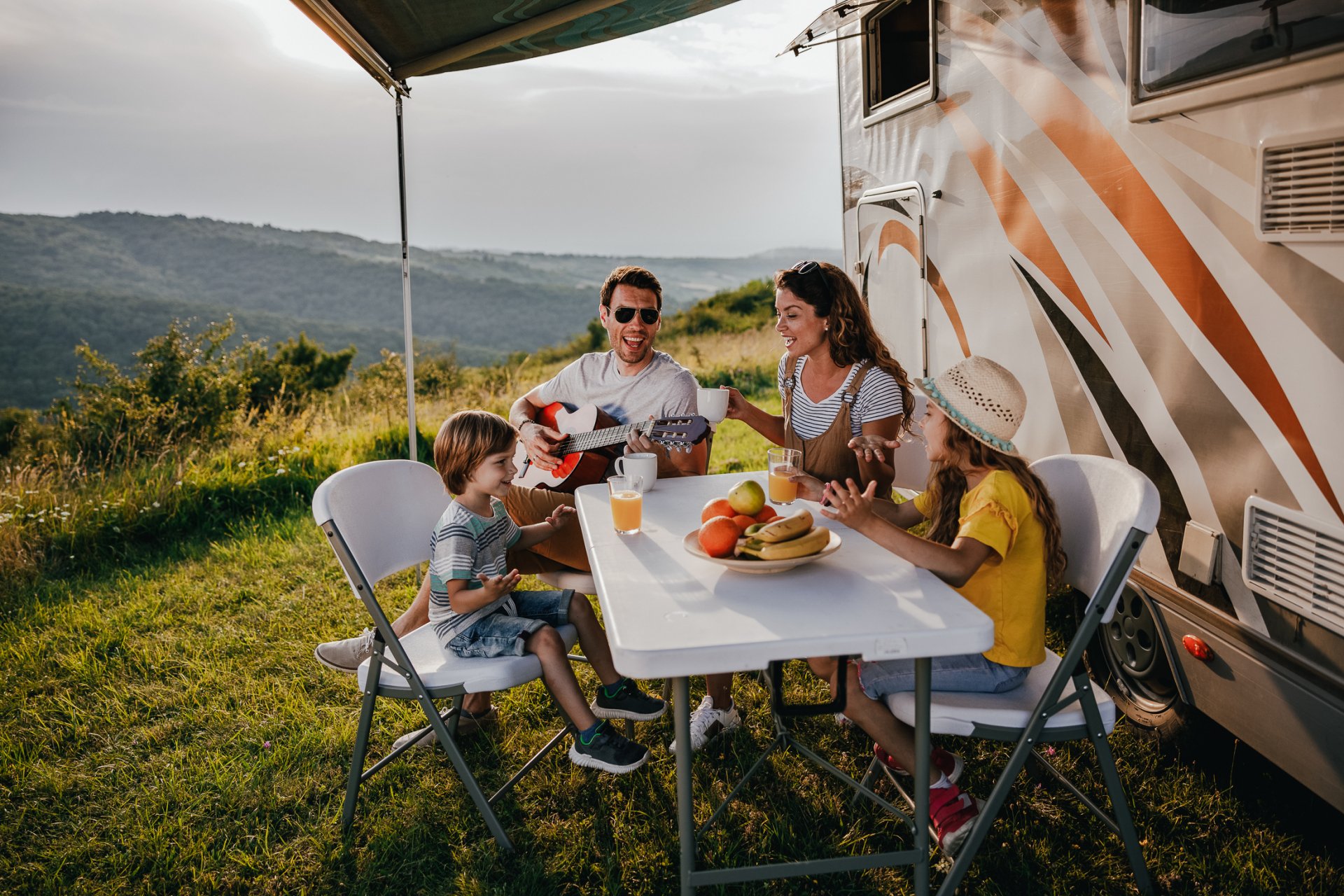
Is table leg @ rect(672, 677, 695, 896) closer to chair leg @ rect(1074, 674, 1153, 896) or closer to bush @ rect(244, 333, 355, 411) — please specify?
chair leg @ rect(1074, 674, 1153, 896)

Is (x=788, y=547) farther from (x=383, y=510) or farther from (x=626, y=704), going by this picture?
(x=383, y=510)

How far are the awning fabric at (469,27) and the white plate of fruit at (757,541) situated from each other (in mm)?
2293

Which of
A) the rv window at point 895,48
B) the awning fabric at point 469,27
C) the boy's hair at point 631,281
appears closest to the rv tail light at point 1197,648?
the boy's hair at point 631,281

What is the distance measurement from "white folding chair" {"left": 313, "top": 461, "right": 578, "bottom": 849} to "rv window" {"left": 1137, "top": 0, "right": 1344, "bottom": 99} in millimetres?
2287

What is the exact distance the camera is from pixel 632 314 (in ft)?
11.2

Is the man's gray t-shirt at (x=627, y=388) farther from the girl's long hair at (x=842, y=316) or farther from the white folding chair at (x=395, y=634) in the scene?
the white folding chair at (x=395, y=634)

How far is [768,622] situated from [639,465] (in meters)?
1.17

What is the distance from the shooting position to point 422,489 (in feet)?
9.24

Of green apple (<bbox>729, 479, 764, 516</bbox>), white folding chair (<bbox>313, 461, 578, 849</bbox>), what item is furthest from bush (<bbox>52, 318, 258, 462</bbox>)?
green apple (<bbox>729, 479, 764, 516</bbox>)

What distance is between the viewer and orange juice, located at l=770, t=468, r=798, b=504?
8.07ft

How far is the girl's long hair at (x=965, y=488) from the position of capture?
208cm

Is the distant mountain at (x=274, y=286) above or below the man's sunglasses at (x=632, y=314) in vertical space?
above

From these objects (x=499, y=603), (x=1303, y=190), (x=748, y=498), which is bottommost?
(x=499, y=603)

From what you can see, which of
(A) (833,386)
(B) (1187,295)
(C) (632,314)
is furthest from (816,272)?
(B) (1187,295)
